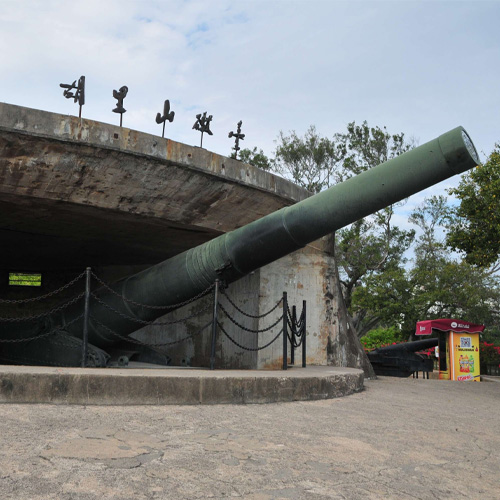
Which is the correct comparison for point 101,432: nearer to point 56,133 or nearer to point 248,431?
point 248,431

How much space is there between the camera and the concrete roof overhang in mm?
6012

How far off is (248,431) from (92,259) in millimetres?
7976

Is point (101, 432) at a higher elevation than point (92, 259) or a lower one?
lower

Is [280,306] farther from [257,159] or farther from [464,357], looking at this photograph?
[257,159]

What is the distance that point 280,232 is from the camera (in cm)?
535

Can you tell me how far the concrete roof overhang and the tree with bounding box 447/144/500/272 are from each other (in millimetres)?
4298

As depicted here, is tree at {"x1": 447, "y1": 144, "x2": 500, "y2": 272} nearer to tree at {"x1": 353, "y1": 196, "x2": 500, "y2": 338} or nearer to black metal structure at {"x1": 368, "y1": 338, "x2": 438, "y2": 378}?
black metal structure at {"x1": 368, "y1": 338, "x2": 438, "y2": 378}

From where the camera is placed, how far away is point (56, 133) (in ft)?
19.5

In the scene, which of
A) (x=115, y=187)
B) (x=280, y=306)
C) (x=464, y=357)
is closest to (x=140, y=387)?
(x=115, y=187)

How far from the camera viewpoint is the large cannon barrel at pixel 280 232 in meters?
4.07

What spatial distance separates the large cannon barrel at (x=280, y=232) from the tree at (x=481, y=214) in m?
6.78

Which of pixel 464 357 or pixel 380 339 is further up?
pixel 380 339

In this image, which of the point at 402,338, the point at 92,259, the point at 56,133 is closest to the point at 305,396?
the point at 56,133

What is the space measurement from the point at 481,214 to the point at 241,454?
9525mm
